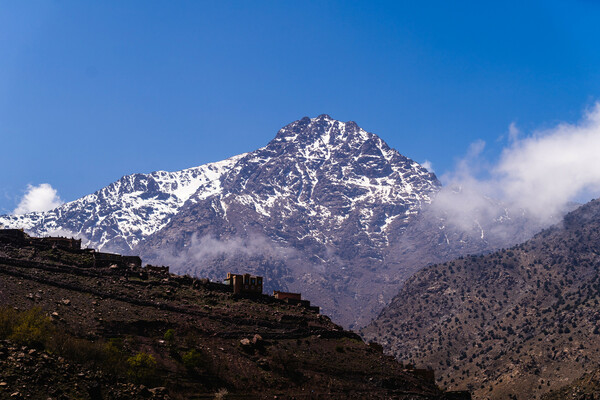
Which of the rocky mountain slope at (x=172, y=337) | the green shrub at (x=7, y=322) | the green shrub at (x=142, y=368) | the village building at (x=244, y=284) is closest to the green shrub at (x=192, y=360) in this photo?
the rocky mountain slope at (x=172, y=337)

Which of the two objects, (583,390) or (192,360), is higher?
(583,390)

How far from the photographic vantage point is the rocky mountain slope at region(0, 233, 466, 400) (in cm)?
6238

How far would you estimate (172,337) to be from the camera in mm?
79688

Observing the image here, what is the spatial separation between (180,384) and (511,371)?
13042 centimetres

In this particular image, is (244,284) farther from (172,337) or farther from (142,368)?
(142,368)

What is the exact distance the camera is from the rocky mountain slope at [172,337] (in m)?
62.4

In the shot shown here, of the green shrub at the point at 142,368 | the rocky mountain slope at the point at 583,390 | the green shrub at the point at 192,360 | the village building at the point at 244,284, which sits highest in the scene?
the village building at the point at 244,284

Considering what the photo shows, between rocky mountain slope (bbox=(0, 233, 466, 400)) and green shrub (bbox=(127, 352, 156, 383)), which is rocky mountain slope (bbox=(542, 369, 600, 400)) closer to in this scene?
rocky mountain slope (bbox=(0, 233, 466, 400))

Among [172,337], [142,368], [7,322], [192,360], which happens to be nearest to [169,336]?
[172,337]

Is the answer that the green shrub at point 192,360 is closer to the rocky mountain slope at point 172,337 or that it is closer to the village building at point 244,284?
the rocky mountain slope at point 172,337

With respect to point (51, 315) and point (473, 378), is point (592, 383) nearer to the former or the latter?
point (473, 378)

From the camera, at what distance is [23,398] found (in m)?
48.1

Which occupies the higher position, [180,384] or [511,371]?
[511,371]

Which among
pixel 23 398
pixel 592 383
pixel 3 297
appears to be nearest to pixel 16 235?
pixel 3 297
